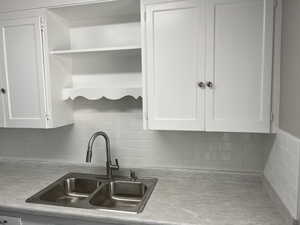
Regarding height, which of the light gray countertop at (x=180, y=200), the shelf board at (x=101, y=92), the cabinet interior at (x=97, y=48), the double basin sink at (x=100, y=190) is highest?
the cabinet interior at (x=97, y=48)

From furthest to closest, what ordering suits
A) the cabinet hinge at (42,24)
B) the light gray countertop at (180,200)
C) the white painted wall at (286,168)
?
1. the cabinet hinge at (42,24)
2. the light gray countertop at (180,200)
3. the white painted wall at (286,168)

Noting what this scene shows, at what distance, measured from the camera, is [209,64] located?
52.6 inches

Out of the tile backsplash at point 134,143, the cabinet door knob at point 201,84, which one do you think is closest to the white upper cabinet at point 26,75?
the tile backsplash at point 134,143

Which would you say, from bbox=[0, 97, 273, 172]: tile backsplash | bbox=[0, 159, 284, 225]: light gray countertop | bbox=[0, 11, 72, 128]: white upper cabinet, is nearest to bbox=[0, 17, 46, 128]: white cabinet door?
bbox=[0, 11, 72, 128]: white upper cabinet

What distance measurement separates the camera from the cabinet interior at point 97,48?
1.66 m

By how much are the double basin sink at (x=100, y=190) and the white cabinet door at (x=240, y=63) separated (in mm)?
771

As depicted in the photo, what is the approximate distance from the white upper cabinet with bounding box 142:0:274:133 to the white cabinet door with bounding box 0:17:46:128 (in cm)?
82

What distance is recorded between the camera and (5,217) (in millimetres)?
1403

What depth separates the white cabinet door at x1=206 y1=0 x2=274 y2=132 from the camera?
1265 mm

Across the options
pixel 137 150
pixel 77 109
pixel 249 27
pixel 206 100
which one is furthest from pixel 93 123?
pixel 249 27

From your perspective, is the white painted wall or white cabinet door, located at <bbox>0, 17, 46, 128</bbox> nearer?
the white painted wall

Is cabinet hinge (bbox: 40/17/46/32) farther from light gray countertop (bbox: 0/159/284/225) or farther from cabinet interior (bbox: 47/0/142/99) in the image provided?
light gray countertop (bbox: 0/159/284/225)

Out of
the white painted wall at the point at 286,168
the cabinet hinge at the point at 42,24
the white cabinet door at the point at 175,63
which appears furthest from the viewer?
the cabinet hinge at the point at 42,24

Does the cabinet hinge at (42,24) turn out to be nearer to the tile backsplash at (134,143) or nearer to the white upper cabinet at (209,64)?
the tile backsplash at (134,143)
